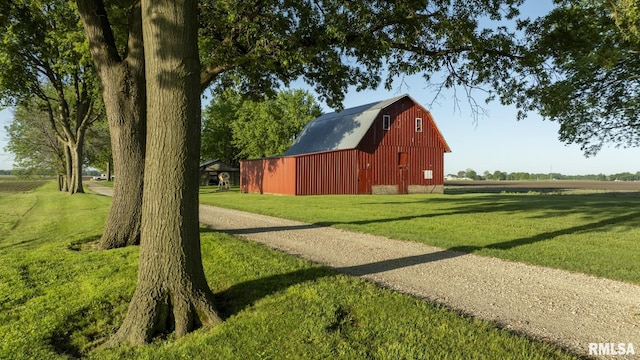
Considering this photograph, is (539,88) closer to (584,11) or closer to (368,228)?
(584,11)

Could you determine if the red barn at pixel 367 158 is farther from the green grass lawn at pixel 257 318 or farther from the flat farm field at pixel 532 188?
the green grass lawn at pixel 257 318

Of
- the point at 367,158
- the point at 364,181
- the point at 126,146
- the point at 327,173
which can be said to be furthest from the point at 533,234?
the point at 367,158

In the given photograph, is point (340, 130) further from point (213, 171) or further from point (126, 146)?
point (213, 171)

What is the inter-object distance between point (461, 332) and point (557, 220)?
39.2ft

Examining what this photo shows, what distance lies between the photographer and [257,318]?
4.53 meters

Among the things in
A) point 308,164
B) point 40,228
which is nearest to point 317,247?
point 40,228

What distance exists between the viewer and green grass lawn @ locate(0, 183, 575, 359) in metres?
3.74

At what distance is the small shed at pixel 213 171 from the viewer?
192ft

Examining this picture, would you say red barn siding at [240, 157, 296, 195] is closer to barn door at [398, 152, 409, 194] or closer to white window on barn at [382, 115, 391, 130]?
white window on barn at [382, 115, 391, 130]

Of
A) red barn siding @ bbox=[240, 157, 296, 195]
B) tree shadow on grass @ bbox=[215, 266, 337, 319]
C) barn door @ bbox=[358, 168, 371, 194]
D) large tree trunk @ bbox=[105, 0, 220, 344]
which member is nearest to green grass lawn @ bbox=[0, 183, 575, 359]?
tree shadow on grass @ bbox=[215, 266, 337, 319]

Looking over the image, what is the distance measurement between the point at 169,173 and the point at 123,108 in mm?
4554

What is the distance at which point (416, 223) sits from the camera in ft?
41.6

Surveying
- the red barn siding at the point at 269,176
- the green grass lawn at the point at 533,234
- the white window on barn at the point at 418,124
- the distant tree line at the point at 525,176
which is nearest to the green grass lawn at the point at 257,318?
the green grass lawn at the point at 533,234

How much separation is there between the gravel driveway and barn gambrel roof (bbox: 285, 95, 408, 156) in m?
23.9
